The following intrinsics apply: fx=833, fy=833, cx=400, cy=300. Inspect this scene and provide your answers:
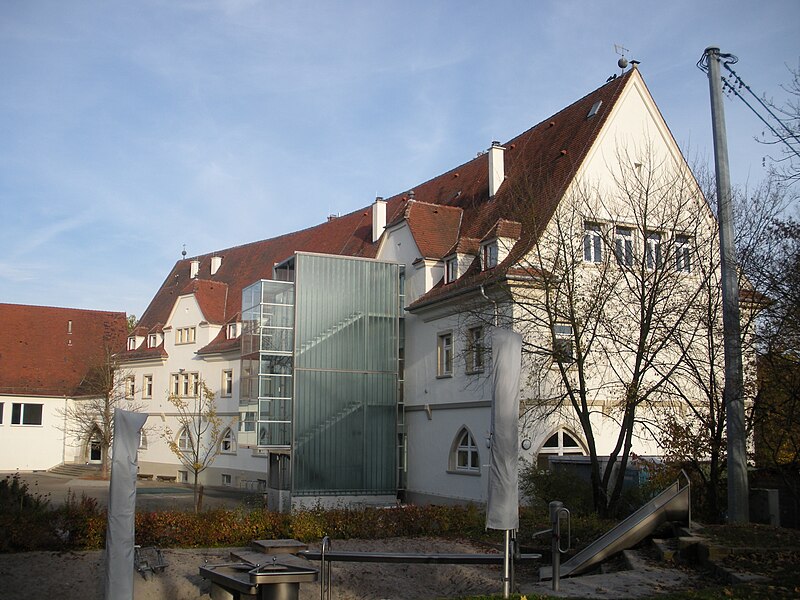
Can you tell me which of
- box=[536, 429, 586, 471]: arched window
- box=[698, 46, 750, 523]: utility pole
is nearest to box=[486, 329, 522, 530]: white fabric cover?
box=[698, 46, 750, 523]: utility pole

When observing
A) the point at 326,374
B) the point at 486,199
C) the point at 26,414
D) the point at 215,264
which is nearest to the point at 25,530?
the point at 326,374

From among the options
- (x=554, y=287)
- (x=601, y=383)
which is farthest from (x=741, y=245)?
(x=601, y=383)

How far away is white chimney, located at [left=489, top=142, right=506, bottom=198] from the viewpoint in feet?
94.4

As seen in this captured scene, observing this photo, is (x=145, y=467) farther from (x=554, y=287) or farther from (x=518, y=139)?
(x=554, y=287)

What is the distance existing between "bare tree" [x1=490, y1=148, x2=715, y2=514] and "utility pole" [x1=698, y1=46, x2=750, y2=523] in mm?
3807

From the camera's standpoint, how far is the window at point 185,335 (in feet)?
144

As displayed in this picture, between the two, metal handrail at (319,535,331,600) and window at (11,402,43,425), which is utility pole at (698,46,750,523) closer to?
metal handrail at (319,535,331,600)

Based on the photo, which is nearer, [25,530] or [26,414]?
[25,530]

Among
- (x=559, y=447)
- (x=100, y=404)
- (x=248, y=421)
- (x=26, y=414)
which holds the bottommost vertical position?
(x=559, y=447)

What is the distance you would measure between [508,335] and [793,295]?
4.60 metres

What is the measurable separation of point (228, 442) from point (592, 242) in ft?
81.4

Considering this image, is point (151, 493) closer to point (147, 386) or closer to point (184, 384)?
point (184, 384)

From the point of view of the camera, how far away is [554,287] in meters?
19.3

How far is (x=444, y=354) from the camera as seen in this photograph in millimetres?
27500
